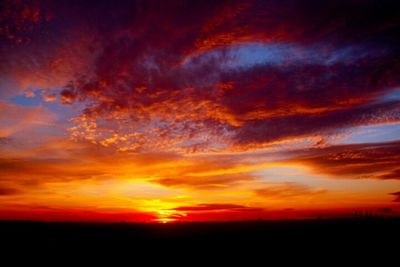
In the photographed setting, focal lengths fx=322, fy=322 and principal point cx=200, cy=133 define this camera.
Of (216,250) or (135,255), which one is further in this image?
(216,250)

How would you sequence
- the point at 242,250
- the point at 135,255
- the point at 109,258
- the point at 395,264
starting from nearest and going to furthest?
1. the point at 395,264
2. the point at 109,258
3. the point at 135,255
4. the point at 242,250

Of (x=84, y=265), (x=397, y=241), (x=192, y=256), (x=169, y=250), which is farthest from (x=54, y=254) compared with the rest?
(x=397, y=241)

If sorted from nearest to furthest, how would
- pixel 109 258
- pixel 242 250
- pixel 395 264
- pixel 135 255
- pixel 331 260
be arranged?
pixel 395 264
pixel 331 260
pixel 109 258
pixel 135 255
pixel 242 250

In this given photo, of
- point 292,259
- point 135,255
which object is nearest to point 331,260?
point 292,259

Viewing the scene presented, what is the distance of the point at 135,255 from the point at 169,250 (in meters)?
→ 3.58

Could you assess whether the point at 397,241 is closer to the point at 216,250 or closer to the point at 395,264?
the point at 395,264

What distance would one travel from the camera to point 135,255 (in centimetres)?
2633

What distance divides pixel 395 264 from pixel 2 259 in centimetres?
2702

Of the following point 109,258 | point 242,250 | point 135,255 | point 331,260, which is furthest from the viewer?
point 242,250

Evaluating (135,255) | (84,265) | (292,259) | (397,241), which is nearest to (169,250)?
(135,255)

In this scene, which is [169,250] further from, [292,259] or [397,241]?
[397,241]

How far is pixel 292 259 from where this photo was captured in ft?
76.6

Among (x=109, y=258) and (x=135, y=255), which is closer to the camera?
(x=109, y=258)

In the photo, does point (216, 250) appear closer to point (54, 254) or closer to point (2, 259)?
point (54, 254)
